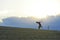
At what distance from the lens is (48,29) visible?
24.2ft

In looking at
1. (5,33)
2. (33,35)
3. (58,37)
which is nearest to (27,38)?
(33,35)

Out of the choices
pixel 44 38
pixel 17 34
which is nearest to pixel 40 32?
pixel 44 38

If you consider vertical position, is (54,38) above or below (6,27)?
below

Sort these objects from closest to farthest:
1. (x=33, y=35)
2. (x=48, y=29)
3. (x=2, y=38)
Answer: (x=2, y=38) → (x=33, y=35) → (x=48, y=29)

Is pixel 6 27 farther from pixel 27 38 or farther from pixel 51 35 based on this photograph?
pixel 51 35

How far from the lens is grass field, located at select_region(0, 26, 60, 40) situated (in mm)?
6020

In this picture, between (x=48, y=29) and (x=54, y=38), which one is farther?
(x=48, y=29)

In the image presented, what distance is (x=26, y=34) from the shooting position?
6.31 meters

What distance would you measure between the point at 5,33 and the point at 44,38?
4.71 ft

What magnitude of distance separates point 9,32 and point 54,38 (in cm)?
166

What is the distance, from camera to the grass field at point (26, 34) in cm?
602

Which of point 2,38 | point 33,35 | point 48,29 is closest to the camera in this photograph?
point 2,38

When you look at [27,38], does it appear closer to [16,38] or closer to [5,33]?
[16,38]

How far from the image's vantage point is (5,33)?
6070mm
